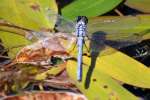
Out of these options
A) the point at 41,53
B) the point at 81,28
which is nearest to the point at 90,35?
the point at 81,28

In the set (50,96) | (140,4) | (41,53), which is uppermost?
(140,4)

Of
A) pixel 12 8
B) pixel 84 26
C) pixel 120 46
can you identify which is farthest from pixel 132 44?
pixel 12 8

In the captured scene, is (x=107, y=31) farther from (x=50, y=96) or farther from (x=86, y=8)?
(x=50, y=96)

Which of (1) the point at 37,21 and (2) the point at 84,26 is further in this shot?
(2) the point at 84,26

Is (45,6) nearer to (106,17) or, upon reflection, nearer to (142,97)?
(106,17)

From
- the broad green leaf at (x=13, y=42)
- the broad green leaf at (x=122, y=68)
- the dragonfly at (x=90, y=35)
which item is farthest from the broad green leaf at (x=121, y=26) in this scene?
the broad green leaf at (x=13, y=42)

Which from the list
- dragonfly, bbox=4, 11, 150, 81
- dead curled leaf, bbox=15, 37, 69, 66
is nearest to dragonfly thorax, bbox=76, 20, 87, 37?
dragonfly, bbox=4, 11, 150, 81

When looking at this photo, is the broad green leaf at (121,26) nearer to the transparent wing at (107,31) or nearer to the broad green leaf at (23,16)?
the transparent wing at (107,31)
